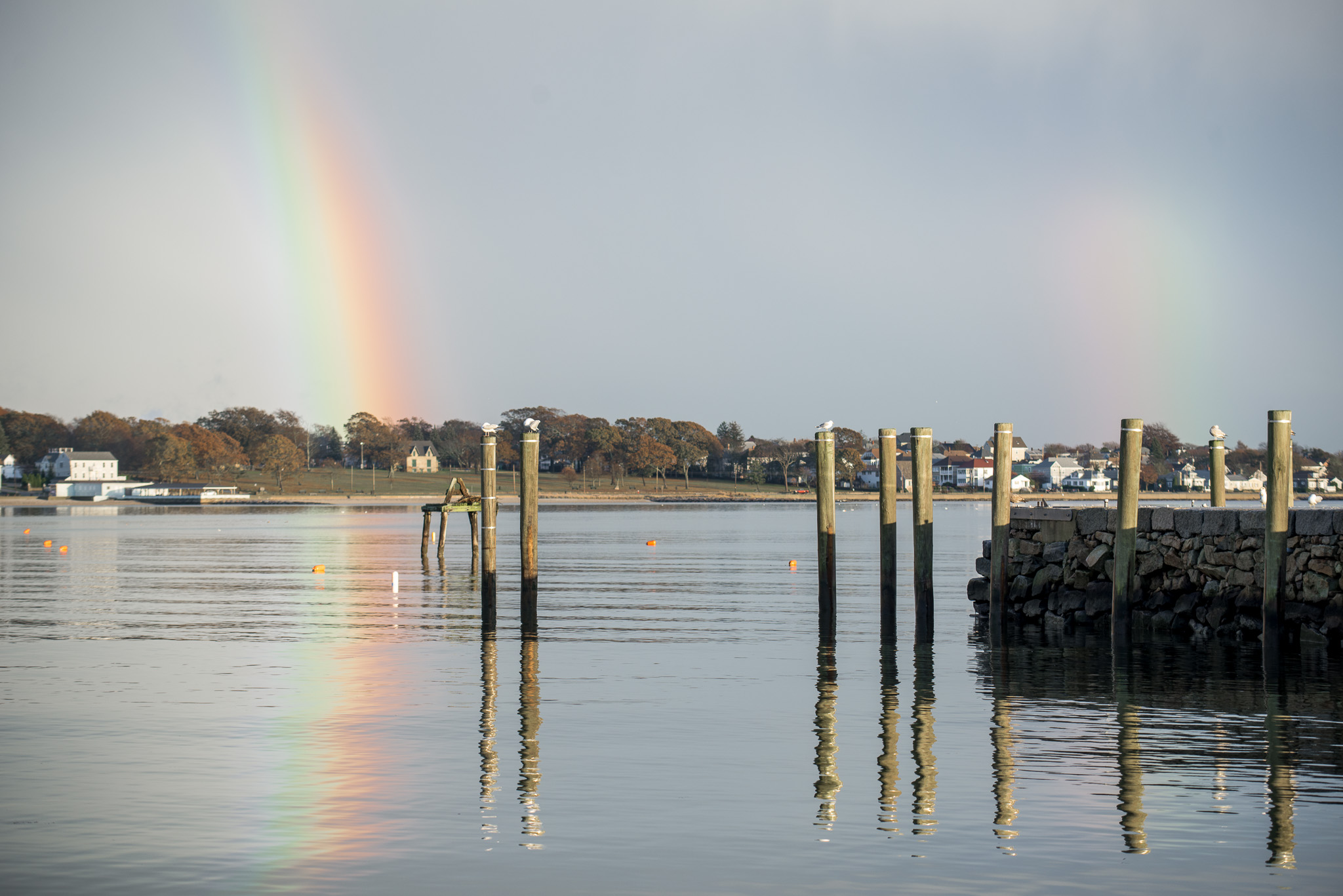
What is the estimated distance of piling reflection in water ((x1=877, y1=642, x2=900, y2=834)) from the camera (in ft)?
35.2

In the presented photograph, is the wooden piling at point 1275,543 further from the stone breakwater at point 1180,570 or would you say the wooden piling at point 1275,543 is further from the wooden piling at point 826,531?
the wooden piling at point 826,531

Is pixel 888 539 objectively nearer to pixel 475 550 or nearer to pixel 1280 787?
pixel 1280 787

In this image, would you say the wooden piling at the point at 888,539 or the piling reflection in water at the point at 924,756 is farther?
the wooden piling at the point at 888,539

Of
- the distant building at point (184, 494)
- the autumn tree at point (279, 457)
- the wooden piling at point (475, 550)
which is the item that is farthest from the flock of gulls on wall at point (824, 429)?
the autumn tree at point (279, 457)

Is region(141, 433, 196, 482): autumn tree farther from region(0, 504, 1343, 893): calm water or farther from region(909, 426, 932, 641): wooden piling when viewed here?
region(909, 426, 932, 641): wooden piling

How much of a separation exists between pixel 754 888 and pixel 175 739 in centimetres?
820

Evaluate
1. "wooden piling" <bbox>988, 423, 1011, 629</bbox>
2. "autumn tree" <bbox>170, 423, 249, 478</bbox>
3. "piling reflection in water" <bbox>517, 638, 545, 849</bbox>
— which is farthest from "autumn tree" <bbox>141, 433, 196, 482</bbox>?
"wooden piling" <bbox>988, 423, 1011, 629</bbox>

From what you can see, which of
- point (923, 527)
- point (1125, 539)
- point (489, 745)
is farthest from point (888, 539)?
point (489, 745)

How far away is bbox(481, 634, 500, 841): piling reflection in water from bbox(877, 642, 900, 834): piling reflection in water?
3.13 meters

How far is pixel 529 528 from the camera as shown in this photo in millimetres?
23391

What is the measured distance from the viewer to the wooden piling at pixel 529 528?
75.5 ft

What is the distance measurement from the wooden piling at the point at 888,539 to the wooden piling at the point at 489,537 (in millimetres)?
7215

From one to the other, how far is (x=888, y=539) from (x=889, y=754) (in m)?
8.68

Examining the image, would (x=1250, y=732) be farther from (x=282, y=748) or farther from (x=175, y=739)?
(x=175, y=739)
